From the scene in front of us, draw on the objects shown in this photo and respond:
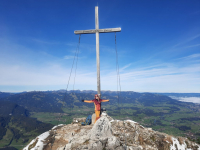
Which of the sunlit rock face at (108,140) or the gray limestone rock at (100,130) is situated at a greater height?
the gray limestone rock at (100,130)

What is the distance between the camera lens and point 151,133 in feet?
38.8

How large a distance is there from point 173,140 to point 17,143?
237018mm

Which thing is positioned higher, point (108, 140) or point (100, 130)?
point (100, 130)

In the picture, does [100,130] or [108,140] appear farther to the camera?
[100,130]

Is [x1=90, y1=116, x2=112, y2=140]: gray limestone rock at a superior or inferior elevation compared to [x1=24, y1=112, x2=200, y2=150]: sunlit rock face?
superior

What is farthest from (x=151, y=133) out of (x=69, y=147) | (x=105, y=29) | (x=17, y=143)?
(x=17, y=143)

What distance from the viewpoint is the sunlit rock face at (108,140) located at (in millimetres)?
8305

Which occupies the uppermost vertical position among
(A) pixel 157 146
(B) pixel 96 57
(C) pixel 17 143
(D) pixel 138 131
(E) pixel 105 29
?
(E) pixel 105 29

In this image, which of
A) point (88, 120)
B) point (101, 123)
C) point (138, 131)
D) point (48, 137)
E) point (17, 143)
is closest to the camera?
point (101, 123)

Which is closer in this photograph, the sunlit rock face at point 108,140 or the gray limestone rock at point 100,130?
the sunlit rock face at point 108,140

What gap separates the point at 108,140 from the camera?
28.2ft

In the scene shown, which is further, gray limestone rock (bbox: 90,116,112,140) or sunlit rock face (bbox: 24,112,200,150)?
gray limestone rock (bbox: 90,116,112,140)

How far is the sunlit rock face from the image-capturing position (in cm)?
830

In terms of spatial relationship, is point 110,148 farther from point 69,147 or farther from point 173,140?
point 173,140
